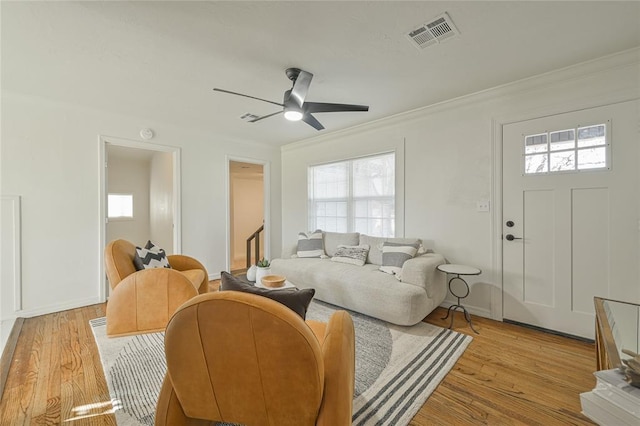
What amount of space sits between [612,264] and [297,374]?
291 cm

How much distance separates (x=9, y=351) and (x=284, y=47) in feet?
10.8

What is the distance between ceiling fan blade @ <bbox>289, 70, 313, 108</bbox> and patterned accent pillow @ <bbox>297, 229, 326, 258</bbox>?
2187 mm

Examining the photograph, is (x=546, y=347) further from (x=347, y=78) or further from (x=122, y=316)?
(x=122, y=316)

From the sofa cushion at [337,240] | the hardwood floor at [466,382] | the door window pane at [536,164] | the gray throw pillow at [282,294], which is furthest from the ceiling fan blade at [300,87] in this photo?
the hardwood floor at [466,382]

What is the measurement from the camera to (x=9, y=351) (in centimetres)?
215

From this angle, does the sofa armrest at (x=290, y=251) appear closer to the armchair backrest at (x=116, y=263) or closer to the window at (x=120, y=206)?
the armchair backrest at (x=116, y=263)

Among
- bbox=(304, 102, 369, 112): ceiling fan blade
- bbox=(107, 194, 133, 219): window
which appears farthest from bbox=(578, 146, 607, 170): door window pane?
bbox=(107, 194, 133, 219): window

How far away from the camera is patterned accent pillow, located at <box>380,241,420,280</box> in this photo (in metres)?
2.93

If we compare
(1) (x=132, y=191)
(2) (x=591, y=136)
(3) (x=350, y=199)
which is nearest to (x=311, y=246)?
(3) (x=350, y=199)

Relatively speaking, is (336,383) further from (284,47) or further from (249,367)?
(284,47)

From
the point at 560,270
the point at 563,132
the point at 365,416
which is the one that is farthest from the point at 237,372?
the point at 563,132

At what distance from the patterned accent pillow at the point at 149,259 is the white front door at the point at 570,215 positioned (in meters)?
3.63

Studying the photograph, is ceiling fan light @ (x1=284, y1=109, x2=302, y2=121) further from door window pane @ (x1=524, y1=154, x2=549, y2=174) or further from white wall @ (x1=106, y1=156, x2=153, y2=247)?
white wall @ (x1=106, y1=156, x2=153, y2=247)

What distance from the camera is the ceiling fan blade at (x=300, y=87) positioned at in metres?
2.26
